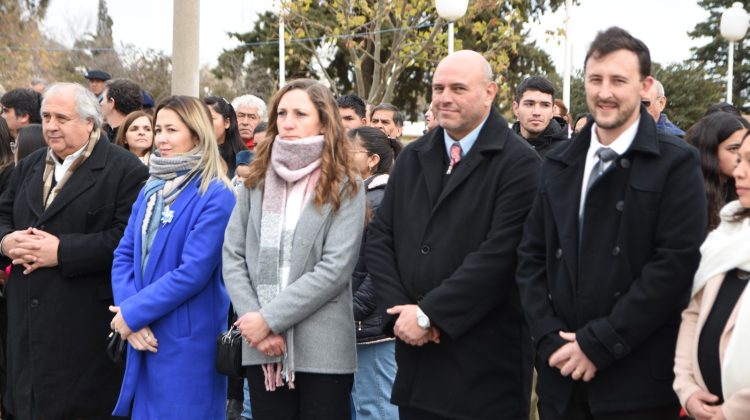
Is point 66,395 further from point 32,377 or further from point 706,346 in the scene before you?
point 706,346

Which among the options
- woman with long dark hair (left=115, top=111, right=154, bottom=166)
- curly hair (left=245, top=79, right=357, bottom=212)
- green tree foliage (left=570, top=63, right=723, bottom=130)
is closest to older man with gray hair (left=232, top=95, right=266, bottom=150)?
woman with long dark hair (left=115, top=111, right=154, bottom=166)

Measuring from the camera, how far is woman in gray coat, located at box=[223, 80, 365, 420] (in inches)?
160

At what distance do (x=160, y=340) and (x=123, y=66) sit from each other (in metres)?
30.9

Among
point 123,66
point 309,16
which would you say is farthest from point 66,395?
point 123,66

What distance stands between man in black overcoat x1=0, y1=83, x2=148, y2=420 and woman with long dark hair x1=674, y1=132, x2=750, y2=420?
10.6 feet

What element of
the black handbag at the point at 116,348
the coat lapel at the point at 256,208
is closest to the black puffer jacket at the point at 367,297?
the coat lapel at the point at 256,208

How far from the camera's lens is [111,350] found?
14.9 ft

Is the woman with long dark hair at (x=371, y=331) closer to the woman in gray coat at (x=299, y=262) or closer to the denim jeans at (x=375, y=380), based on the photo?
the denim jeans at (x=375, y=380)

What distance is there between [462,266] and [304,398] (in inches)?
43.9

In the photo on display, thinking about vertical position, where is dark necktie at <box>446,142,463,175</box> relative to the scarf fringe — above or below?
above

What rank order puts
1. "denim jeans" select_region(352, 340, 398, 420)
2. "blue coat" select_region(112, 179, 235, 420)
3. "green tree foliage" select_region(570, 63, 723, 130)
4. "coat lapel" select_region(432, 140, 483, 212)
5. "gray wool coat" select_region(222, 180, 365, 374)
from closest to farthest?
"coat lapel" select_region(432, 140, 483, 212)
"gray wool coat" select_region(222, 180, 365, 374)
"blue coat" select_region(112, 179, 235, 420)
"denim jeans" select_region(352, 340, 398, 420)
"green tree foliage" select_region(570, 63, 723, 130)

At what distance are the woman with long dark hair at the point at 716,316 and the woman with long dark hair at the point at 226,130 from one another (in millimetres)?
4724

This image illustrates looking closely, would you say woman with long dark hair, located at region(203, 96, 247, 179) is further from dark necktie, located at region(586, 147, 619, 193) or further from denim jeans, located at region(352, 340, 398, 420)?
dark necktie, located at region(586, 147, 619, 193)

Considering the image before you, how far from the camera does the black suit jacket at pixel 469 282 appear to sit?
3666mm
